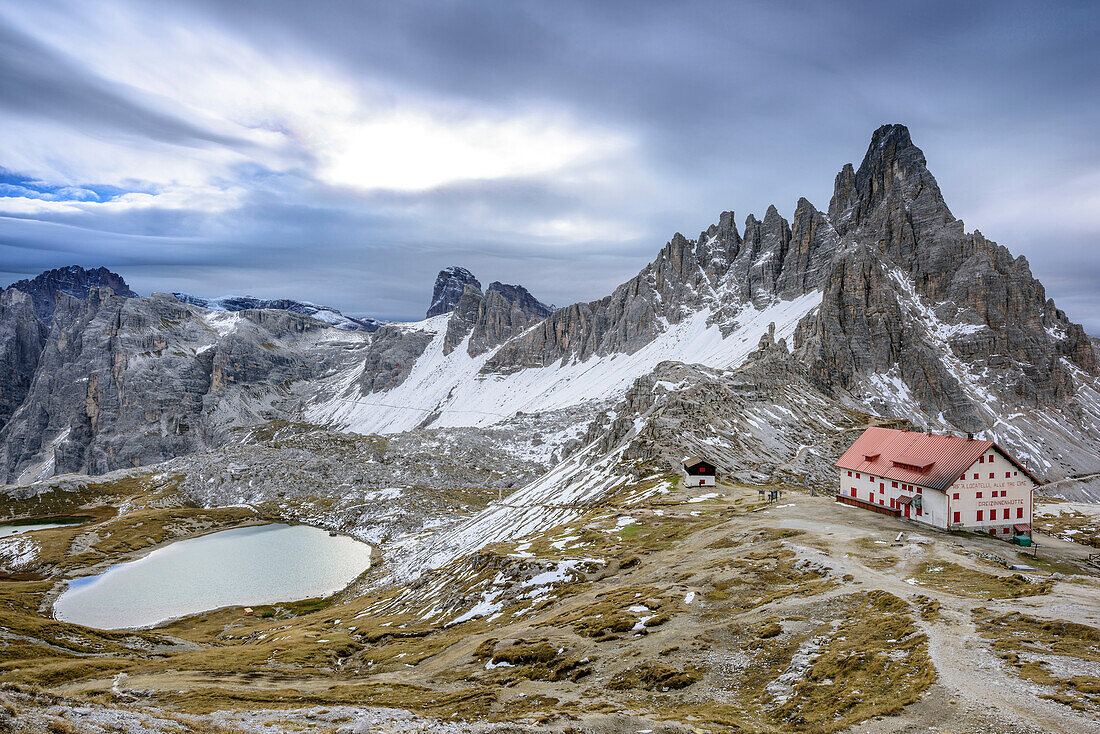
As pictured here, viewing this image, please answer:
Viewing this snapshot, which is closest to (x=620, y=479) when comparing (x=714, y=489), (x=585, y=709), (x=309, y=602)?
(x=714, y=489)

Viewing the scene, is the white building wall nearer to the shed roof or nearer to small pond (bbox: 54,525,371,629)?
the shed roof

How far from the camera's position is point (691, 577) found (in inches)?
1575

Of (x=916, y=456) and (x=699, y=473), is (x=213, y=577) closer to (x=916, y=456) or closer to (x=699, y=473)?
(x=699, y=473)

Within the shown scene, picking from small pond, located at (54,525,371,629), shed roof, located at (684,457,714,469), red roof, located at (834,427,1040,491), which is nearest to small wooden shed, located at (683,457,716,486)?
shed roof, located at (684,457,714,469)

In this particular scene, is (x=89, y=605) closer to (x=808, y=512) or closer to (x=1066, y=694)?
(x=808, y=512)

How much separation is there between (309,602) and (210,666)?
2666 inches

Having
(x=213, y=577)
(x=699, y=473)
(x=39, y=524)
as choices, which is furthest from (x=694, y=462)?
(x=39, y=524)

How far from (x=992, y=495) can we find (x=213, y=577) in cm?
13237

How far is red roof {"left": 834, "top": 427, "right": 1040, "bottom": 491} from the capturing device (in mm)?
48750

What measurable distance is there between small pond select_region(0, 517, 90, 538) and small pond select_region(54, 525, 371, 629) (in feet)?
208

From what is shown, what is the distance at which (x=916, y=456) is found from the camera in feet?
175

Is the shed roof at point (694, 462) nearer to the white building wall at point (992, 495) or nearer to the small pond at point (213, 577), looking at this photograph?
the white building wall at point (992, 495)

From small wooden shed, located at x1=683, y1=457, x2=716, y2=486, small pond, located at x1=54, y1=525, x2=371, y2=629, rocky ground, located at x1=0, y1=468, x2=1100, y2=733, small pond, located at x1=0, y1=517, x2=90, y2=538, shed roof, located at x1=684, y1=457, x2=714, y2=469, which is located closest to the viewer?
rocky ground, located at x1=0, y1=468, x2=1100, y2=733

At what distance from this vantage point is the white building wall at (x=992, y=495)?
48.5 metres
